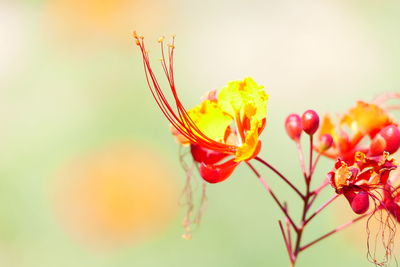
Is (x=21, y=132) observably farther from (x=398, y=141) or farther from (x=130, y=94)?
(x=398, y=141)

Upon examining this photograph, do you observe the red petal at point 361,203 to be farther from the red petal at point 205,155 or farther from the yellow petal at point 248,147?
the red petal at point 205,155

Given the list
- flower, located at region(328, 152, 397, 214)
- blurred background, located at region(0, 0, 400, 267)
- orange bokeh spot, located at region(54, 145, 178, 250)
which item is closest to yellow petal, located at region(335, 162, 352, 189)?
flower, located at region(328, 152, 397, 214)

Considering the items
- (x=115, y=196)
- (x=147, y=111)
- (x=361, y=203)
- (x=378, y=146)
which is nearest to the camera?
(x=361, y=203)

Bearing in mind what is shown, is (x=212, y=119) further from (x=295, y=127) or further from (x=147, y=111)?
(x=147, y=111)

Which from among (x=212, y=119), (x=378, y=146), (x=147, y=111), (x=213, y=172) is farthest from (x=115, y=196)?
(x=378, y=146)

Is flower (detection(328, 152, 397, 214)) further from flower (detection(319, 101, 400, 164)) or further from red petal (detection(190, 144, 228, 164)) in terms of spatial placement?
red petal (detection(190, 144, 228, 164))
